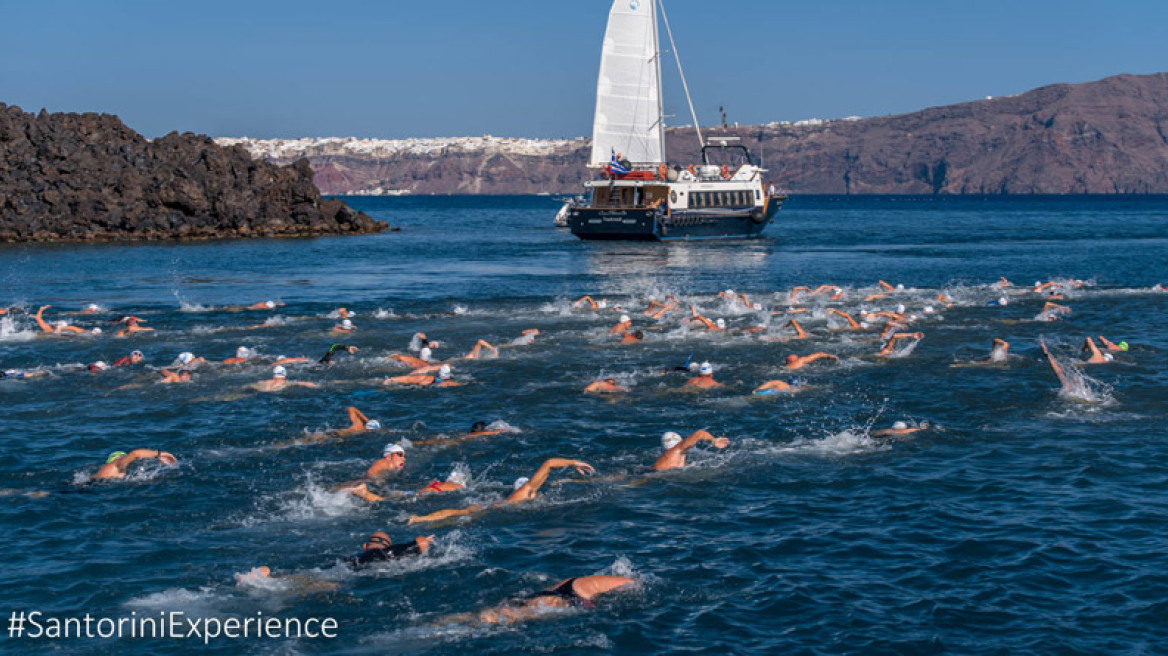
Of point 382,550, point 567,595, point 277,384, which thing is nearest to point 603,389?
point 277,384

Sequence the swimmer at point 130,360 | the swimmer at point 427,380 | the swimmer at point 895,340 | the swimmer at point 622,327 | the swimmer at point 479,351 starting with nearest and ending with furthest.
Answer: the swimmer at point 427,380, the swimmer at point 130,360, the swimmer at point 895,340, the swimmer at point 479,351, the swimmer at point 622,327

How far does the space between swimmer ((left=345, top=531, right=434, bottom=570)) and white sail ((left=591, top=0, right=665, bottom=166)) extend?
229ft

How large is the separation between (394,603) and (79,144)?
Answer: 8965 cm

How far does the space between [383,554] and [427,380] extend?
38.7 feet

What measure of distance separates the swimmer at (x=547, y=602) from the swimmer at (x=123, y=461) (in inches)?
329

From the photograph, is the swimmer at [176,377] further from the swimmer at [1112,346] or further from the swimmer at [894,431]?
the swimmer at [1112,346]

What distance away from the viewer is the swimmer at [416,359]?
2656 centimetres

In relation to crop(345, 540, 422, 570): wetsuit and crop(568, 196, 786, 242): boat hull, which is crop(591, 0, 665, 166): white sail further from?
crop(345, 540, 422, 570): wetsuit

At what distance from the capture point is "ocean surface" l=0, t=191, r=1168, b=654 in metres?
11.9

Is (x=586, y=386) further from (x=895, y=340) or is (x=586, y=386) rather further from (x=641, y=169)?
(x=641, y=169)

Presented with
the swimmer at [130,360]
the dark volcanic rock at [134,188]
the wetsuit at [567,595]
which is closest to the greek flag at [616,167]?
the dark volcanic rock at [134,188]

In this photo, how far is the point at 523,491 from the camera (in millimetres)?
15938

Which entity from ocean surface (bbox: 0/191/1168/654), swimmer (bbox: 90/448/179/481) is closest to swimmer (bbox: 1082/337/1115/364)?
ocean surface (bbox: 0/191/1168/654)

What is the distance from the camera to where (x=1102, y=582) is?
1272 centimetres
